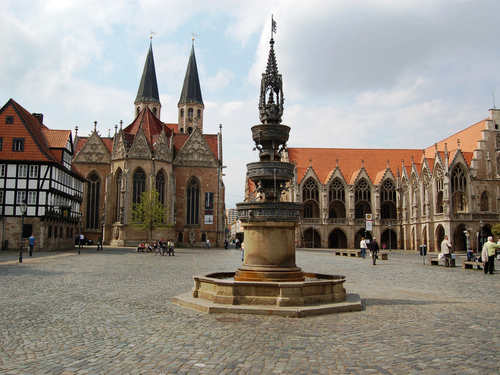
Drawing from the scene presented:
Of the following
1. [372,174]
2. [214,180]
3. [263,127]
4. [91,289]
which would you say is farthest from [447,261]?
[372,174]

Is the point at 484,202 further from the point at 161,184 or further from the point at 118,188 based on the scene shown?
the point at 118,188

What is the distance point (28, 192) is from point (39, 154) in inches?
129

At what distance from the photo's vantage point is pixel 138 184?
173 feet

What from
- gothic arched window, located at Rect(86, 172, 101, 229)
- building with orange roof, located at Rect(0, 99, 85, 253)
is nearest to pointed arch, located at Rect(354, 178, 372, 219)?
gothic arched window, located at Rect(86, 172, 101, 229)

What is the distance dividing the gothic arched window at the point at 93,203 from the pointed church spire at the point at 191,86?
22467 mm

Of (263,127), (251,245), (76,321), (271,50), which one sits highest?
(271,50)

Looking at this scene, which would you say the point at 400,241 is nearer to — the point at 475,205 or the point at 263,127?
the point at 475,205

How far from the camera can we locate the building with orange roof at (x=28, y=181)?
35250mm

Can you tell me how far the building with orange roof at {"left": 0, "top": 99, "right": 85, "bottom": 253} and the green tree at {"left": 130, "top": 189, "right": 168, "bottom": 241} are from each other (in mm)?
9398

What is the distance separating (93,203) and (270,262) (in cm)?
4916

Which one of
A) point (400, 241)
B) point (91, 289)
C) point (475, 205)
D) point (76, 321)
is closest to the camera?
point (76, 321)

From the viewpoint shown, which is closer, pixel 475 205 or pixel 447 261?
pixel 447 261

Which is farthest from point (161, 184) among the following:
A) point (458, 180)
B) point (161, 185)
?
point (458, 180)

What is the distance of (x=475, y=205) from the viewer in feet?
158
